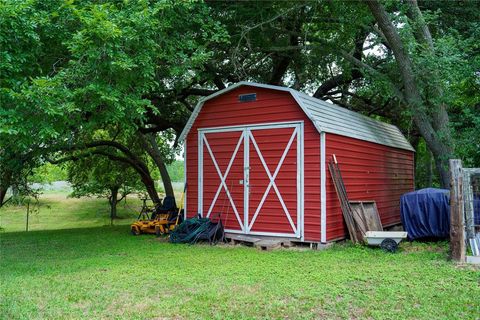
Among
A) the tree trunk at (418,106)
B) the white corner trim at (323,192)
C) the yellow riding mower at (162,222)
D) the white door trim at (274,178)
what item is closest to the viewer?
the white corner trim at (323,192)

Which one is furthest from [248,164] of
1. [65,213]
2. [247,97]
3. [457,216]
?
[65,213]

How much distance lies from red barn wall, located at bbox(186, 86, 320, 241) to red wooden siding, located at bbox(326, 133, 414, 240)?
0.85ft

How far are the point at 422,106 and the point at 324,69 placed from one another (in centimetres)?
474

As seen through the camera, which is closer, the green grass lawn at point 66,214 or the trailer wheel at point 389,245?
the trailer wheel at point 389,245

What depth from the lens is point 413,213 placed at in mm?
8227

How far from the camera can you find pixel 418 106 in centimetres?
913

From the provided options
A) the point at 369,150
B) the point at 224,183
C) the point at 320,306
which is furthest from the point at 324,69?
the point at 320,306

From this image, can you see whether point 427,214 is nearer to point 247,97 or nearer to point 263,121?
point 263,121

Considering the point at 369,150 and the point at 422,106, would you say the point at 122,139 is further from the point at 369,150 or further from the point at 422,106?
the point at 422,106

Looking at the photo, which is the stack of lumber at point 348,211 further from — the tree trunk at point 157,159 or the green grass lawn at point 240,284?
the tree trunk at point 157,159

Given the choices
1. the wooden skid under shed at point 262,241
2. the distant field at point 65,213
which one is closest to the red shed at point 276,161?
the wooden skid under shed at point 262,241

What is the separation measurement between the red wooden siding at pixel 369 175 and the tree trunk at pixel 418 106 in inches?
48.0

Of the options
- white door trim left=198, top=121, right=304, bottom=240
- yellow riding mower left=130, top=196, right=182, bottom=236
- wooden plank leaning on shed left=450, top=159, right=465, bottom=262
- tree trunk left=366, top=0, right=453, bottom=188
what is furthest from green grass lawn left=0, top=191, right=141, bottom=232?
wooden plank leaning on shed left=450, top=159, right=465, bottom=262

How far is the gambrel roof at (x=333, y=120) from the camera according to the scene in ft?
26.0
